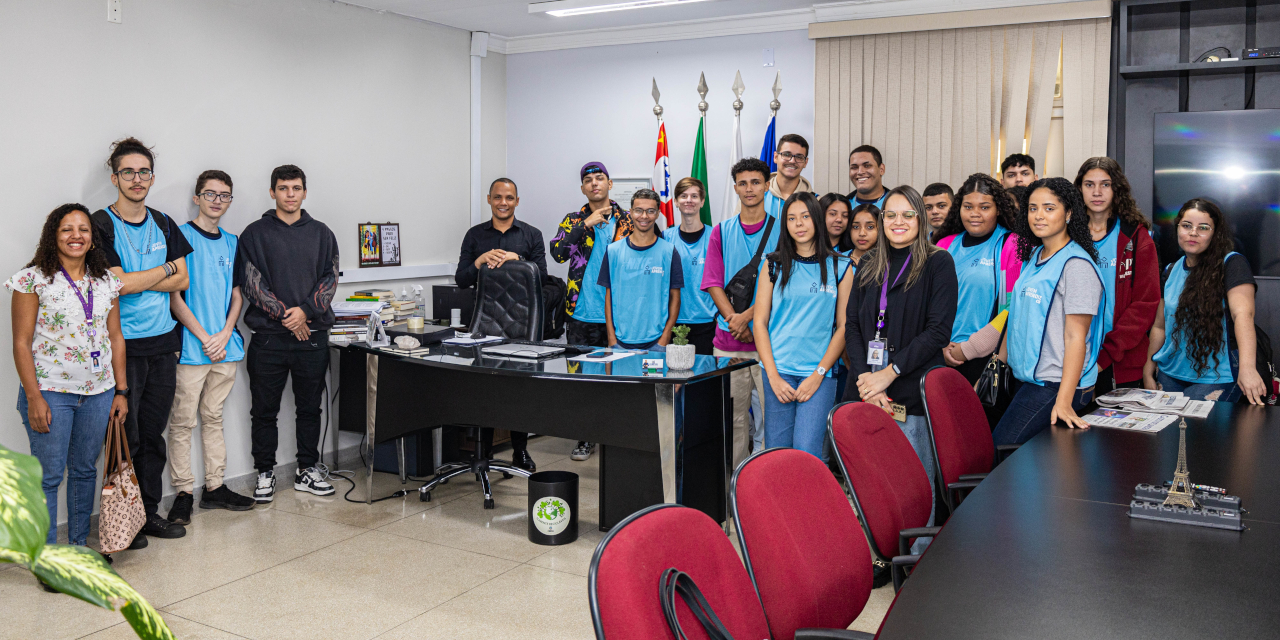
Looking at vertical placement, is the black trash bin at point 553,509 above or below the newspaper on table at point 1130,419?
below

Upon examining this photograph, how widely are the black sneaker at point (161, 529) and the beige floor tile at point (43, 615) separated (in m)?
0.59

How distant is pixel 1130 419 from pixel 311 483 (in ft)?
13.1

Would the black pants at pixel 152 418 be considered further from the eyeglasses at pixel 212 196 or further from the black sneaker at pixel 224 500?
the eyeglasses at pixel 212 196

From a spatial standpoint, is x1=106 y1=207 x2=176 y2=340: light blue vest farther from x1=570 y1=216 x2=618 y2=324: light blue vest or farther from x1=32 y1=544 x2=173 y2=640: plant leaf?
x1=32 y1=544 x2=173 y2=640: plant leaf

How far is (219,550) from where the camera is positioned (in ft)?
13.0

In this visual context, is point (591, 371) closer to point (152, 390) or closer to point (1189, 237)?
point (152, 390)

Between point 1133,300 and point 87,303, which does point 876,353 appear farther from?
point 87,303

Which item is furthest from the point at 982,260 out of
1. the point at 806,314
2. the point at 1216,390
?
the point at 1216,390

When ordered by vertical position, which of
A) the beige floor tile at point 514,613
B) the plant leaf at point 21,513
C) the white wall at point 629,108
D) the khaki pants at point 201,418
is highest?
the white wall at point 629,108

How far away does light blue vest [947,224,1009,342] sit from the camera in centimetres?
398

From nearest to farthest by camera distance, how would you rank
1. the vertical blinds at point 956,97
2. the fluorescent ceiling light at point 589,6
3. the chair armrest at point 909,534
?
the chair armrest at point 909,534 → the vertical blinds at point 956,97 → the fluorescent ceiling light at point 589,6

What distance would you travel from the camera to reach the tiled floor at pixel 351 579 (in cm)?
317

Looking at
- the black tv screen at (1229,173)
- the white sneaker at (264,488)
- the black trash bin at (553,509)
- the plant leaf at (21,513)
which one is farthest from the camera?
the black tv screen at (1229,173)

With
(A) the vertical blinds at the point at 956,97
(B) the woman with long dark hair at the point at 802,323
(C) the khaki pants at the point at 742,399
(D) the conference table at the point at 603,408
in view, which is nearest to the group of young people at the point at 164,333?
(D) the conference table at the point at 603,408
